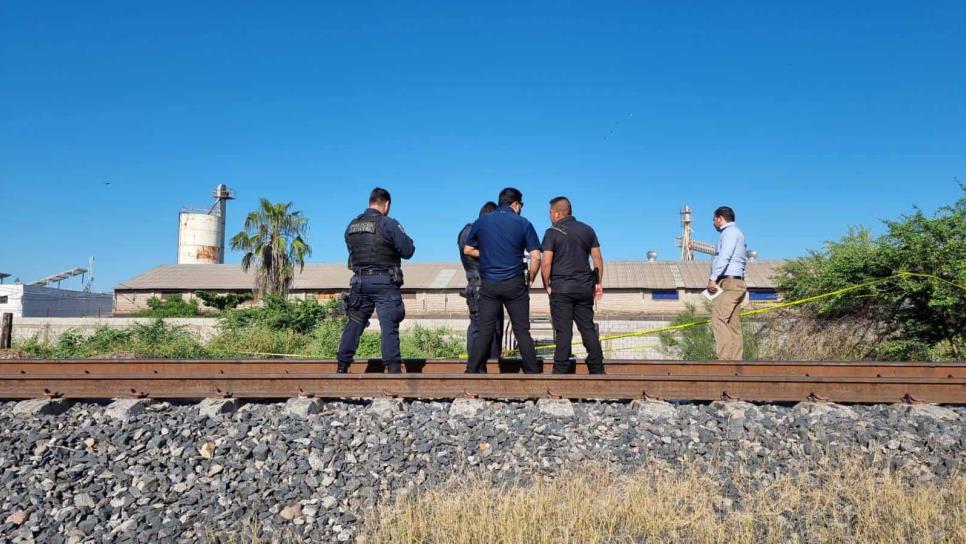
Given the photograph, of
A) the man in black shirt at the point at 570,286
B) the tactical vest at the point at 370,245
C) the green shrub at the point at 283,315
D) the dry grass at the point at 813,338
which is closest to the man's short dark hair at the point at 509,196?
the man in black shirt at the point at 570,286

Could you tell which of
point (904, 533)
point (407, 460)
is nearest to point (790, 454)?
point (904, 533)

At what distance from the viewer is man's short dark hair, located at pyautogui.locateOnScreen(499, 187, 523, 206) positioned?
6457 mm

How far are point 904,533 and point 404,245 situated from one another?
441 cm

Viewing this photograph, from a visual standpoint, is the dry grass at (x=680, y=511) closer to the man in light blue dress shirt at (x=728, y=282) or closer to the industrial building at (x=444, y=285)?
the man in light blue dress shirt at (x=728, y=282)

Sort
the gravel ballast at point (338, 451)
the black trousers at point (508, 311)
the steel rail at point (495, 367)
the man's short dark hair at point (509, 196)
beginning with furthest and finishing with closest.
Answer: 1. the steel rail at point (495, 367)
2. the man's short dark hair at point (509, 196)
3. the black trousers at point (508, 311)
4. the gravel ballast at point (338, 451)

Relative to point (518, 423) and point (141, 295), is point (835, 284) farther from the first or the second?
point (141, 295)

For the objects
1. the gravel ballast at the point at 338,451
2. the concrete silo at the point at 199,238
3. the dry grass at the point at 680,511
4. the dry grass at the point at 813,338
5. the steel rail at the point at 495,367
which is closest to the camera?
the dry grass at the point at 680,511

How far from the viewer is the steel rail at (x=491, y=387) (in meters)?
5.12

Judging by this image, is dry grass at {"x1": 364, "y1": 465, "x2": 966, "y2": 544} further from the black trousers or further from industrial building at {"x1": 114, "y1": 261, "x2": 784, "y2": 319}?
industrial building at {"x1": 114, "y1": 261, "x2": 784, "y2": 319}

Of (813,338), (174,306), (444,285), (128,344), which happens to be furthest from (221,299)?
(813,338)

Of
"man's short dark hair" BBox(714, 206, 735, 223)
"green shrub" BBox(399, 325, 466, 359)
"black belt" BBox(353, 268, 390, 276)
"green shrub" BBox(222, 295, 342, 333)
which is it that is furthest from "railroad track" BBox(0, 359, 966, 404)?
"green shrub" BBox(222, 295, 342, 333)

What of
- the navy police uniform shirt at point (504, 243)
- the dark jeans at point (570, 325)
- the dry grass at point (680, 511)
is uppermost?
the navy police uniform shirt at point (504, 243)

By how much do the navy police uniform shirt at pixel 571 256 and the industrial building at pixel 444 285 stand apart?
98.6ft

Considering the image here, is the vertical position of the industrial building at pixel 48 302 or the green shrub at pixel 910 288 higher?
the industrial building at pixel 48 302
